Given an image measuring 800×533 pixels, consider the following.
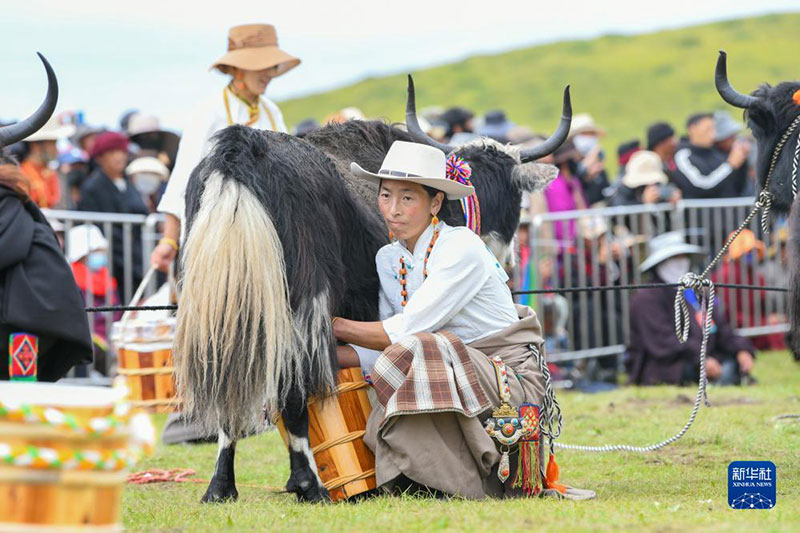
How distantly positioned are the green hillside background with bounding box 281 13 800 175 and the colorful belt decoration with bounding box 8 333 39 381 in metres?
26.0

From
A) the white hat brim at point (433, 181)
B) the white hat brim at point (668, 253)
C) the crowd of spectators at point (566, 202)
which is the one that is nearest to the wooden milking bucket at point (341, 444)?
the white hat brim at point (433, 181)

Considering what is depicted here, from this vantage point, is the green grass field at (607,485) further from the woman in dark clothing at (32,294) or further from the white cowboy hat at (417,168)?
the white cowboy hat at (417,168)

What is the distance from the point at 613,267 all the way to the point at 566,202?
0.81 meters

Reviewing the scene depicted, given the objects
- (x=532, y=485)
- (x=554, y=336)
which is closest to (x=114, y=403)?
(x=532, y=485)

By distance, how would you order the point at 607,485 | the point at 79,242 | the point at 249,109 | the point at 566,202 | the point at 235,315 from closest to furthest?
the point at 235,315 → the point at 607,485 → the point at 249,109 → the point at 79,242 → the point at 566,202

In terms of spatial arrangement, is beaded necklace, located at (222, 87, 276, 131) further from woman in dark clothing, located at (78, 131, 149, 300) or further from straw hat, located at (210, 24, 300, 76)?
woman in dark clothing, located at (78, 131, 149, 300)

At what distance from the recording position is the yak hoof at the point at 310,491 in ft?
16.8

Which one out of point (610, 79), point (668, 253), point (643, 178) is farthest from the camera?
point (610, 79)

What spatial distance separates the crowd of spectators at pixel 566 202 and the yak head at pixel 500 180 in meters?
2.66

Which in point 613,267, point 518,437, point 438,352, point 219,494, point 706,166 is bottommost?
point 219,494

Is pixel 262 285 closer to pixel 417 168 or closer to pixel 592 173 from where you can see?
pixel 417 168

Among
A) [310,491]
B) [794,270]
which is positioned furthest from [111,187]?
[794,270]

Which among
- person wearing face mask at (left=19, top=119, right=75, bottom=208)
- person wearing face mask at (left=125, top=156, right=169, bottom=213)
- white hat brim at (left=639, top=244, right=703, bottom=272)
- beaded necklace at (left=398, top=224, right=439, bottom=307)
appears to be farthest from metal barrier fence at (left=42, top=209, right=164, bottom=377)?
beaded necklace at (left=398, top=224, right=439, bottom=307)

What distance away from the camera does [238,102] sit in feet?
22.4
